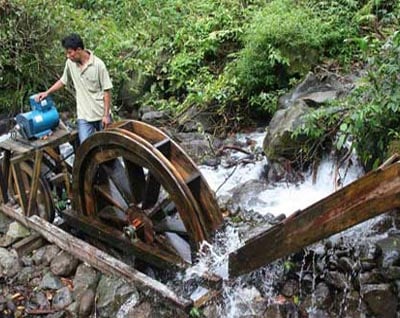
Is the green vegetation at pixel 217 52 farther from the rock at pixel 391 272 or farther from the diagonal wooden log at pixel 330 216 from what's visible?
the diagonal wooden log at pixel 330 216

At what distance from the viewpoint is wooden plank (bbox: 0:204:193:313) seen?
4629 millimetres

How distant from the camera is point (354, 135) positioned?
226 inches

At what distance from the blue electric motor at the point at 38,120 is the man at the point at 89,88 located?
97mm

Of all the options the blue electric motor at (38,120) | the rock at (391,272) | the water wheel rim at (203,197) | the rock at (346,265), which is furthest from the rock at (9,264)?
the rock at (391,272)

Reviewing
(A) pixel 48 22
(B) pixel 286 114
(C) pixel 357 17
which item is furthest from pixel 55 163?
(C) pixel 357 17

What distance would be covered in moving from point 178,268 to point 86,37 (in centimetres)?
571

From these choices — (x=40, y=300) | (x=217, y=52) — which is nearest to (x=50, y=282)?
(x=40, y=300)

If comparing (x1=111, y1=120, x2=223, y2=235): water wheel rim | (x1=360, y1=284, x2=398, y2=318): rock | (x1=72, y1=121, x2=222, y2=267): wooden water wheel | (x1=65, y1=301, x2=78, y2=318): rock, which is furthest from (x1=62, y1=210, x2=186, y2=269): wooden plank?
(x1=360, y1=284, x2=398, y2=318): rock

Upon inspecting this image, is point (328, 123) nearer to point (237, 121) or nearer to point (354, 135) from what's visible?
point (354, 135)

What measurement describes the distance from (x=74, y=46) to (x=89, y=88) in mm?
485

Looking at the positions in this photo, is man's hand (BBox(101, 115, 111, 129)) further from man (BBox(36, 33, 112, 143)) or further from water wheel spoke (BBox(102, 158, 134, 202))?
water wheel spoke (BBox(102, 158, 134, 202))

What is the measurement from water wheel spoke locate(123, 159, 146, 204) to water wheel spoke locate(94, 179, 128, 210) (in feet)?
0.56

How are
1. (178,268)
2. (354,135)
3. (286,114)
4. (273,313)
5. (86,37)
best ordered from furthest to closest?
1. (86,37)
2. (286,114)
3. (354,135)
4. (178,268)
5. (273,313)

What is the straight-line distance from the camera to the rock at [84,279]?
5121 millimetres
